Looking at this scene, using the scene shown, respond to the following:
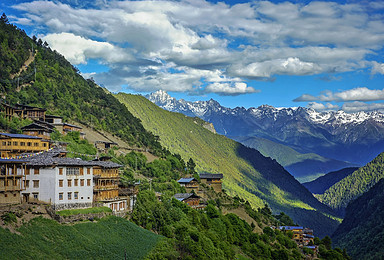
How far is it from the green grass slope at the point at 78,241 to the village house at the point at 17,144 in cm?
3011

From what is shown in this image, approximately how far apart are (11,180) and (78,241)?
12359mm

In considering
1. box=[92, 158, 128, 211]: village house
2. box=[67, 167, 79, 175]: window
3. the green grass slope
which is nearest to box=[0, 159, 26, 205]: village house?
the green grass slope

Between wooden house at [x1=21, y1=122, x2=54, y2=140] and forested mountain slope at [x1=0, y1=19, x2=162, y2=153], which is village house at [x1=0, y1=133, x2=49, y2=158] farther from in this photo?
forested mountain slope at [x1=0, y1=19, x2=162, y2=153]

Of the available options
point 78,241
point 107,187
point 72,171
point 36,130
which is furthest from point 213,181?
point 78,241

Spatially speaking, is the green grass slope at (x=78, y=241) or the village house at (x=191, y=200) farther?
the village house at (x=191, y=200)

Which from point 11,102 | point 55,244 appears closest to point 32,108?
point 11,102

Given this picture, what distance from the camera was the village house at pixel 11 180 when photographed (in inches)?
2515

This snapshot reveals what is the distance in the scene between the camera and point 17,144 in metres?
95.8

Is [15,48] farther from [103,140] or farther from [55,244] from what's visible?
[55,244]

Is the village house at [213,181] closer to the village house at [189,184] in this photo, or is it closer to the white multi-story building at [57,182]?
the village house at [189,184]

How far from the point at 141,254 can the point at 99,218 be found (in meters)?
8.93

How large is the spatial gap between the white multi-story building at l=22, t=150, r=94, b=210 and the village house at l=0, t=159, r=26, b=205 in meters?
1.45

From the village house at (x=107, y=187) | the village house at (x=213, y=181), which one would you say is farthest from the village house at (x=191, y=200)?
the village house at (x=213, y=181)

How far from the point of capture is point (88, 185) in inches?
3004
